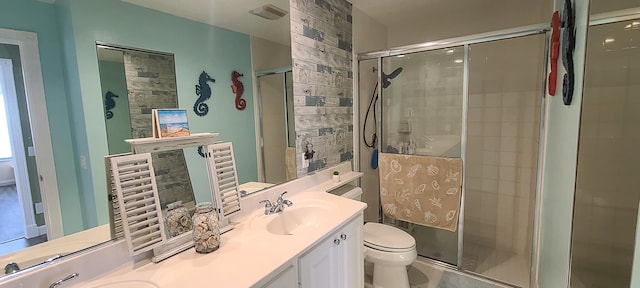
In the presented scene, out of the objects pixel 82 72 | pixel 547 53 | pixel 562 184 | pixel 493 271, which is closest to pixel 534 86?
pixel 547 53

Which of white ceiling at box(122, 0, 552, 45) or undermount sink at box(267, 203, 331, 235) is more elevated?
white ceiling at box(122, 0, 552, 45)

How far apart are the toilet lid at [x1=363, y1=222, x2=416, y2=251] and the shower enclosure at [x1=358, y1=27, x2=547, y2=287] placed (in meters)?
0.55

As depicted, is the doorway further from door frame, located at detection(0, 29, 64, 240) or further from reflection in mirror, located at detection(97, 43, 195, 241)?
reflection in mirror, located at detection(97, 43, 195, 241)

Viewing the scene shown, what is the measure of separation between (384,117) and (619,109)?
1553mm

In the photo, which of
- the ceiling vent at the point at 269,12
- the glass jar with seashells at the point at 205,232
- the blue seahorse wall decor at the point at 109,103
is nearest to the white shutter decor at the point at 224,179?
the glass jar with seashells at the point at 205,232

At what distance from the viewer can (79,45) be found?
3.19 ft

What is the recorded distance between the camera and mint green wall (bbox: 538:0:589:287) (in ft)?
3.47

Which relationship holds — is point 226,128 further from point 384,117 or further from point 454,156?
point 454,156

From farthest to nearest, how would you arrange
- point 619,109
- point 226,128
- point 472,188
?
point 472,188 → point 619,109 → point 226,128

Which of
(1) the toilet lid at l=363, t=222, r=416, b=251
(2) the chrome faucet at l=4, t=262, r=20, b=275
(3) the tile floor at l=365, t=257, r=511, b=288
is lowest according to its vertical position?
(3) the tile floor at l=365, t=257, r=511, b=288

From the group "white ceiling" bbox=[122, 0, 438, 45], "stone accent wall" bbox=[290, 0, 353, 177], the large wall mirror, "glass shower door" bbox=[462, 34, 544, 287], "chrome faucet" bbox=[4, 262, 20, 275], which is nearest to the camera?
"chrome faucet" bbox=[4, 262, 20, 275]

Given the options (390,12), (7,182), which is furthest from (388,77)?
(7,182)

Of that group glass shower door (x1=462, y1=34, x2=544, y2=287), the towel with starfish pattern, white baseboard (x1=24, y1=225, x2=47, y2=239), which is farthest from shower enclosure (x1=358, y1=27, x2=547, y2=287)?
white baseboard (x1=24, y1=225, x2=47, y2=239)

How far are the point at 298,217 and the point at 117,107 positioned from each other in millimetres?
1082
